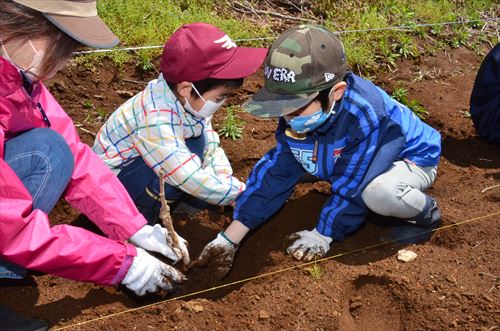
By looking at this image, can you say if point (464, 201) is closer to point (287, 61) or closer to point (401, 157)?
point (401, 157)

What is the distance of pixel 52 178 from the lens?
241 centimetres

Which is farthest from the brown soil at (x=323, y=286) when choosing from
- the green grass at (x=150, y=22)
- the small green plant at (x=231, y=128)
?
the green grass at (x=150, y=22)

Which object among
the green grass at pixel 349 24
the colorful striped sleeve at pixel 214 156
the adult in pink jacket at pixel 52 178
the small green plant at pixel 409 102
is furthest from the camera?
the green grass at pixel 349 24

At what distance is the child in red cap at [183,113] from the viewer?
8.57 ft

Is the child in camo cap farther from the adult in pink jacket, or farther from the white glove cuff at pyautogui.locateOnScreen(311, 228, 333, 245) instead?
the adult in pink jacket

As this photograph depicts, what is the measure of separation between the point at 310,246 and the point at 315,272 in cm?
16

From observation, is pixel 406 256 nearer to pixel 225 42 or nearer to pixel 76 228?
pixel 225 42

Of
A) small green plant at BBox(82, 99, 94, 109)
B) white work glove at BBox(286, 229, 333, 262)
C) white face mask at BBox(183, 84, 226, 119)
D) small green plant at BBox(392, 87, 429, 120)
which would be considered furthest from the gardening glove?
small green plant at BBox(392, 87, 429, 120)

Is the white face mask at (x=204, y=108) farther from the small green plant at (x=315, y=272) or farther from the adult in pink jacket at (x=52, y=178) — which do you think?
the small green plant at (x=315, y=272)

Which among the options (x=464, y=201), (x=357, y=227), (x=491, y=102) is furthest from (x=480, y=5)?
(x=357, y=227)

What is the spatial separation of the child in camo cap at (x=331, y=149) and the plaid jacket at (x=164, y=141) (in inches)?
6.5

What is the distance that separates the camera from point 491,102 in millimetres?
3596

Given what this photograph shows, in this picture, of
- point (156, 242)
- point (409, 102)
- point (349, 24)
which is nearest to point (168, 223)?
point (156, 242)

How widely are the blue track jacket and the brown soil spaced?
0.21 metres
